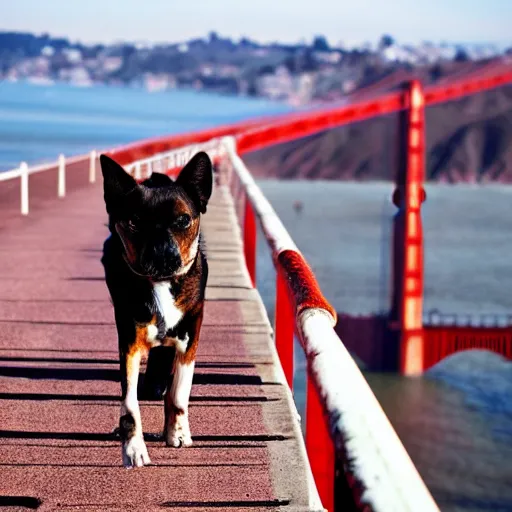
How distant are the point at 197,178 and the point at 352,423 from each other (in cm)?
181

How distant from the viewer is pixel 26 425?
15.5 ft

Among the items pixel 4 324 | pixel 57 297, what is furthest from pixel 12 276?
pixel 4 324

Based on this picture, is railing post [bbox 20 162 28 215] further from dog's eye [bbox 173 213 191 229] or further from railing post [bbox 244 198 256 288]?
dog's eye [bbox 173 213 191 229]

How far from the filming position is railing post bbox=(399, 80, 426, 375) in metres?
58.1

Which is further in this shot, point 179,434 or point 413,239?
point 413,239

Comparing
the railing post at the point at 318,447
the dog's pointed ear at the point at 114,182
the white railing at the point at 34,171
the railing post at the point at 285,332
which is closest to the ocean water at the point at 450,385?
the railing post at the point at 318,447

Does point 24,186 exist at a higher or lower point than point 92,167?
lower

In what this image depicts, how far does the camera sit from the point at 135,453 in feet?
13.2

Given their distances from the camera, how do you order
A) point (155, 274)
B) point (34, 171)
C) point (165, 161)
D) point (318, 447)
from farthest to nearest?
point (165, 161) → point (34, 171) → point (155, 274) → point (318, 447)

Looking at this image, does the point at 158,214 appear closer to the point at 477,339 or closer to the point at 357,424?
the point at 357,424

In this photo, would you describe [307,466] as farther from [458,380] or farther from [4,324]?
A: [458,380]

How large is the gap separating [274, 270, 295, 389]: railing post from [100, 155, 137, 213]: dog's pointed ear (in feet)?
4.42

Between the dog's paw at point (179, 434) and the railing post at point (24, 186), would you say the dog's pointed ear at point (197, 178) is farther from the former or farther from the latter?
the railing post at point (24, 186)

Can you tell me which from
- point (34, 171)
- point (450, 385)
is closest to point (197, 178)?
point (34, 171)
